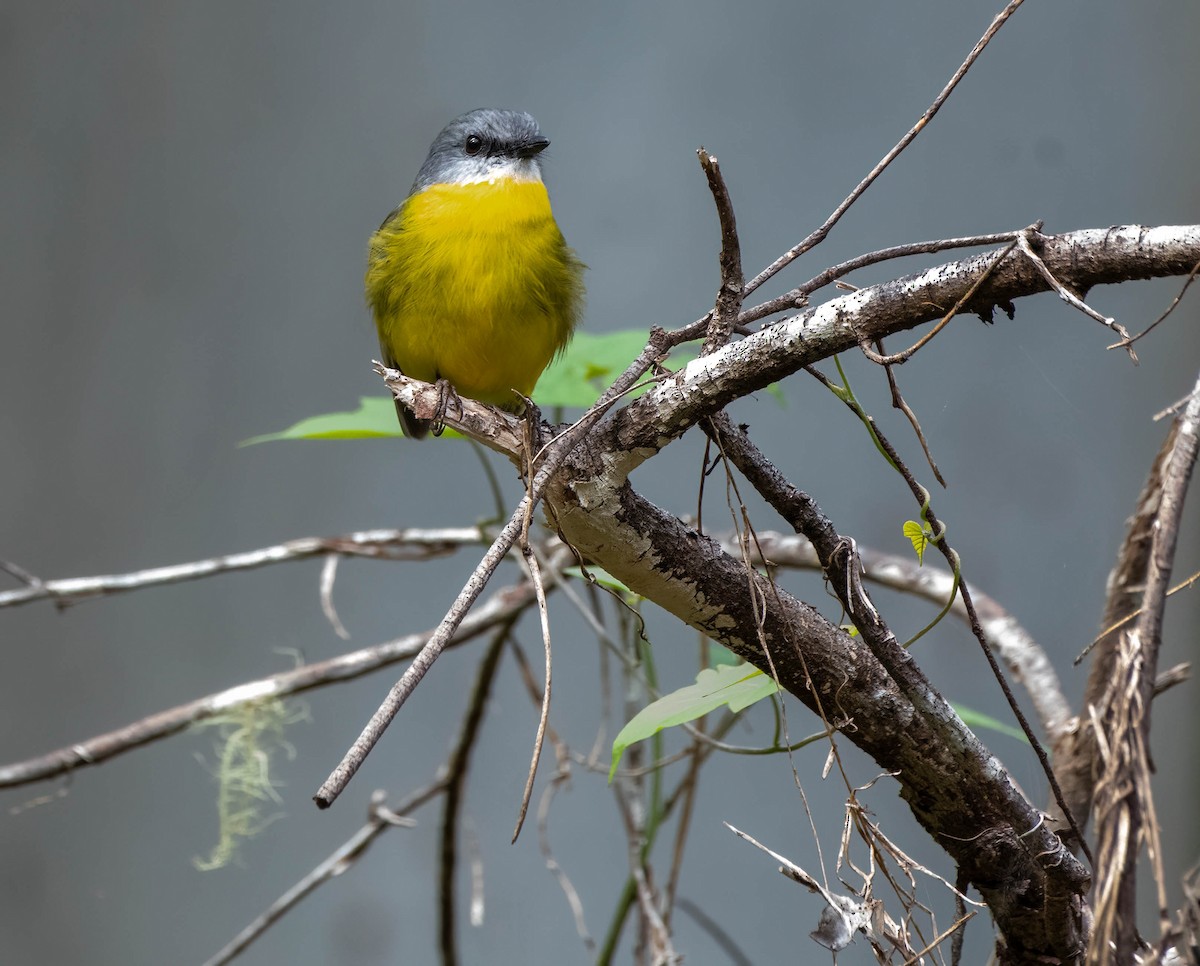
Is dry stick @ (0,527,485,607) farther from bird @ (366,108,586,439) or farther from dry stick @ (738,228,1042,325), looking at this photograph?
dry stick @ (738,228,1042,325)

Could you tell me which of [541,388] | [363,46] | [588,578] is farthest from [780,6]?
[588,578]

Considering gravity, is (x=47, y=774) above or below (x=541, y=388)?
below

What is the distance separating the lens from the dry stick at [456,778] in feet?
7.09

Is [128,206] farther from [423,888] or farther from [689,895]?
[689,895]

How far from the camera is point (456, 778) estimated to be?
221 centimetres

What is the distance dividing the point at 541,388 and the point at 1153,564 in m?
1.29

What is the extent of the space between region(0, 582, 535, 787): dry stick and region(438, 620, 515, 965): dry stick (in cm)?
5

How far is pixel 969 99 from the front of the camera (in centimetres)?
285

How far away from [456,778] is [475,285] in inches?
40.7

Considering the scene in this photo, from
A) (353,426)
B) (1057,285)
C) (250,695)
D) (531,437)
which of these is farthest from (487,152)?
(1057,285)

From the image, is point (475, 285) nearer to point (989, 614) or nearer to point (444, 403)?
point (444, 403)

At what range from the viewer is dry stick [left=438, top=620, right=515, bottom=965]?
85.1 inches

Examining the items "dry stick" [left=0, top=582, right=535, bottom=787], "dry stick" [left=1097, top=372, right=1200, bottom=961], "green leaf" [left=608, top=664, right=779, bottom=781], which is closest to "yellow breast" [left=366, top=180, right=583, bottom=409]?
"dry stick" [left=0, top=582, right=535, bottom=787]

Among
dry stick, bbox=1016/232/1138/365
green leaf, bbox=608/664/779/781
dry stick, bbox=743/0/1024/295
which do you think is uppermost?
dry stick, bbox=743/0/1024/295
